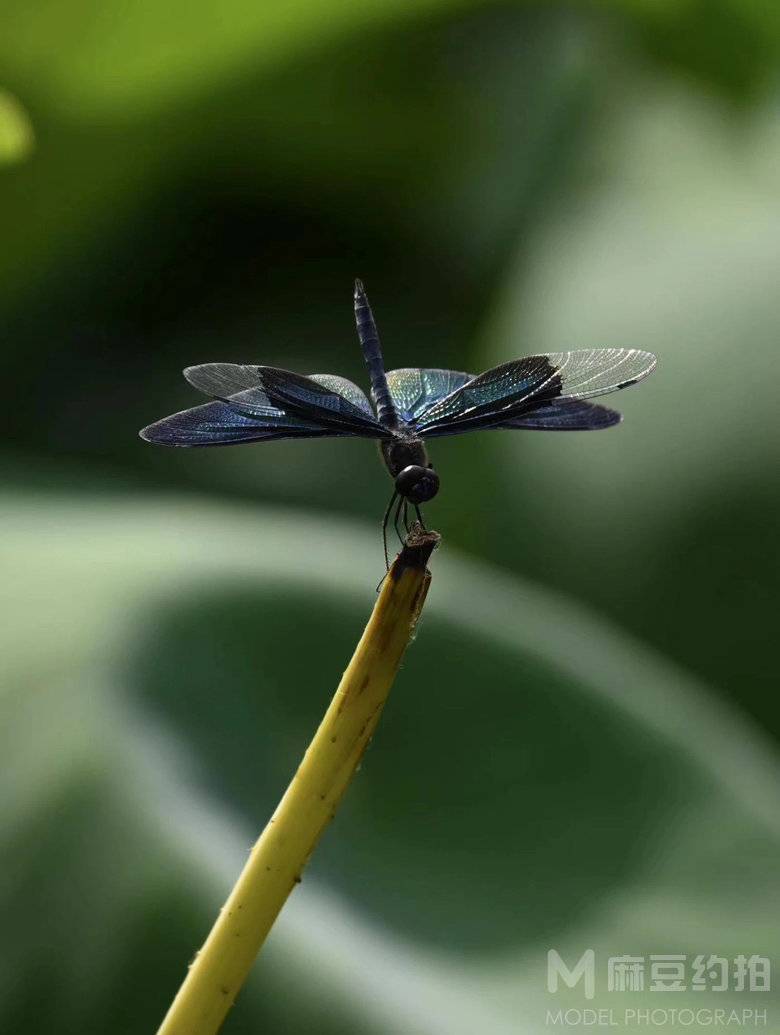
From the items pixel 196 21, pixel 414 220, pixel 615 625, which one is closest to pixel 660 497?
pixel 615 625

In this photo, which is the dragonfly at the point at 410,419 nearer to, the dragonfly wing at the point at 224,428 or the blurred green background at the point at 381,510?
the dragonfly wing at the point at 224,428

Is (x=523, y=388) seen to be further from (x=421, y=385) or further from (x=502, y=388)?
(x=421, y=385)

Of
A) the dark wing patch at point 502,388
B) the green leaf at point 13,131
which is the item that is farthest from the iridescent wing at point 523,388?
the green leaf at point 13,131

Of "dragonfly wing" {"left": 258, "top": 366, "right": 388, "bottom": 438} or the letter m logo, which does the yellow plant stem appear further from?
the letter m logo

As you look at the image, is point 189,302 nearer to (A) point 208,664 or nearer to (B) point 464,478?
(B) point 464,478

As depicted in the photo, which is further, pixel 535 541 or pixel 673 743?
pixel 535 541

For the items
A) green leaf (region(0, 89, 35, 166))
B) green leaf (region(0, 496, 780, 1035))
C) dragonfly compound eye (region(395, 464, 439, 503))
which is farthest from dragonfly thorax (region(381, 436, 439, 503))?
green leaf (region(0, 89, 35, 166))
